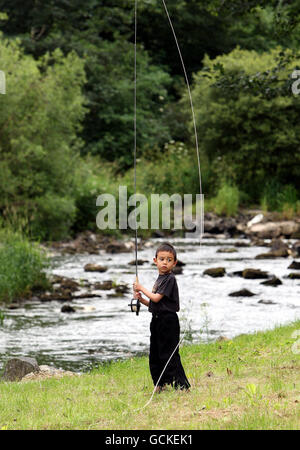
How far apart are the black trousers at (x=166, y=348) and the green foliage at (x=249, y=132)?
25.3 m

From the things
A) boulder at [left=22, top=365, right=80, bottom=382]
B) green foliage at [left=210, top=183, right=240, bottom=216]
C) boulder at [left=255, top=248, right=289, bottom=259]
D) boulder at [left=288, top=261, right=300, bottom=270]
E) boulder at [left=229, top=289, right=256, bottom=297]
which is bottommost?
boulder at [left=22, top=365, right=80, bottom=382]

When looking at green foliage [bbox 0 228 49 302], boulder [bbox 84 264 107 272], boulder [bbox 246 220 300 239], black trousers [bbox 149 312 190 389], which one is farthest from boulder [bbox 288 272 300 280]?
black trousers [bbox 149 312 190 389]

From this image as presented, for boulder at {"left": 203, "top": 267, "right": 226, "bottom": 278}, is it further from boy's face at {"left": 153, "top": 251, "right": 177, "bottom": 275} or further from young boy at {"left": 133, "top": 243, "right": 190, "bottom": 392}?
boy's face at {"left": 153, "top": 251, "right": 177, "bottom": 275}

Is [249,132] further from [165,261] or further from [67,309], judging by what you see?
[165,261]

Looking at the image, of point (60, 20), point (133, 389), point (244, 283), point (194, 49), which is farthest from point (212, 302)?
point (194, 49)

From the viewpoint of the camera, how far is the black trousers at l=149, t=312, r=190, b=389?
20.9 ft

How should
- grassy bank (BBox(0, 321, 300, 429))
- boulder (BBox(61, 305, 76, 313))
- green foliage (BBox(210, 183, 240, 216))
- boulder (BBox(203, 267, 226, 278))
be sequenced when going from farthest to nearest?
1. green foliage (BBox(210, 183, 240, 216))
2. boulder (BBox(203, 267, 226, 278))
3. boulder (BBox(61, 305, 76, 313))
4. grassy bank (BBox(0, 321, 300, 429))

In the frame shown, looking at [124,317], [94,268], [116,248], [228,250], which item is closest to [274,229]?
[228,250]

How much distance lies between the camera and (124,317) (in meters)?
12.9

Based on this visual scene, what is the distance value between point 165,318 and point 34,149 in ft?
54.6

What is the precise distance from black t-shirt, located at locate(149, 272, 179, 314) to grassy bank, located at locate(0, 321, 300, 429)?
631 mm

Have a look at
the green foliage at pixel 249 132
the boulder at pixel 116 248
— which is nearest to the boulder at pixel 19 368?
the boulder at pixel 116 248

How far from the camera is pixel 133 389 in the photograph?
687 centimetres

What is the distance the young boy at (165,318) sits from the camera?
6.33m
